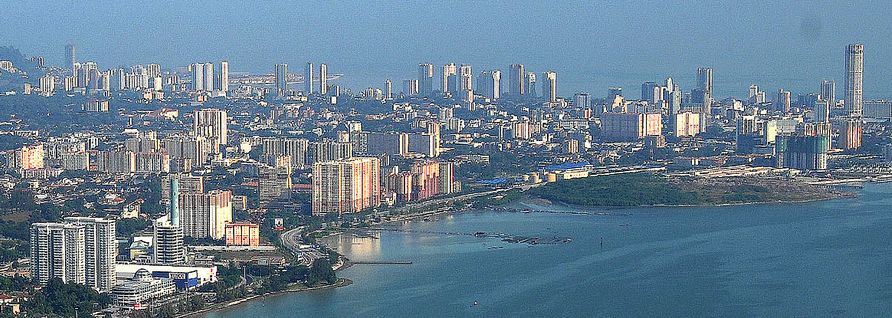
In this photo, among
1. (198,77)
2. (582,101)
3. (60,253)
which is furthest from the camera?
(198,77)

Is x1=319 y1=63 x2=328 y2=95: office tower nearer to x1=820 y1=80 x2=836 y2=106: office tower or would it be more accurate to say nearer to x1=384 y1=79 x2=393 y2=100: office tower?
x1=384 y1=79 x2=393 y2=100: office tower

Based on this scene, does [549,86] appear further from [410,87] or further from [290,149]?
[290,149]

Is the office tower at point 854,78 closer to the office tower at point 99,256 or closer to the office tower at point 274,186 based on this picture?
the office tower at point 274,186

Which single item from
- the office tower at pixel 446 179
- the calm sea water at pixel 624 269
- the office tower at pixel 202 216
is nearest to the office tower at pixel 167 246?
the calm sea water at pixel 624 269

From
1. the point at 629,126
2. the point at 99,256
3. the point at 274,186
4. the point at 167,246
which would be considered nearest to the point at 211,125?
the point at 629,126

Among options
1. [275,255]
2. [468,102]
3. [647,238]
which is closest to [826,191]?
[647,238]

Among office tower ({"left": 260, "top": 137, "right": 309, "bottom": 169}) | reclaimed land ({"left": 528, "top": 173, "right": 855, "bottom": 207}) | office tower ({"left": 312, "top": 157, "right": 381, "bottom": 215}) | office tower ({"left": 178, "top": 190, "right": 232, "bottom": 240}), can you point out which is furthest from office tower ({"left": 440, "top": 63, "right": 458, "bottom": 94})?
office tower ({"left": 178, "top": 190, "right": 232, "bottom": 240})

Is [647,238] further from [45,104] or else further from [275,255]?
[45,104]
